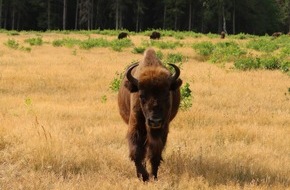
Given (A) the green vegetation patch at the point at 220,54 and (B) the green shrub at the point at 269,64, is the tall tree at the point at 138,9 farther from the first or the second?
(B) the green shrub at the point at 269,64

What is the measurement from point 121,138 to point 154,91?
115 inches

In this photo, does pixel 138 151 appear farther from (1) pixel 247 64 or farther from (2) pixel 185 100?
(1) pixel 247 64

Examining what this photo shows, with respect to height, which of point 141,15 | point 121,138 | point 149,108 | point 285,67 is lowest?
point 121,138

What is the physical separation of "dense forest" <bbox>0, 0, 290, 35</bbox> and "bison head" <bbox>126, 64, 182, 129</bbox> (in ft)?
207

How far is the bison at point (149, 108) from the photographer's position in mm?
5141

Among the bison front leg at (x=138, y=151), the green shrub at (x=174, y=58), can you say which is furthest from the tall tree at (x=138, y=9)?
the bison front leg at (x=138, y=151)

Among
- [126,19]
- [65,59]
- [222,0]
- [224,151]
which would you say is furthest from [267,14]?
[224,151]

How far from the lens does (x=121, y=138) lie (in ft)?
26.1

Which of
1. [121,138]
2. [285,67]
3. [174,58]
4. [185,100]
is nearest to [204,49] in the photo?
[174,58]

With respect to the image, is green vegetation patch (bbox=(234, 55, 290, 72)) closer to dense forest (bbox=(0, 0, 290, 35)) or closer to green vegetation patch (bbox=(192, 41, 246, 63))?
green vegetation patch (bbox=(192, 41, 246, 63))

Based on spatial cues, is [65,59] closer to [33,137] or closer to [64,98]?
[64,98]

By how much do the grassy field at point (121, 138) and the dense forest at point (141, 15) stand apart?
182 feet

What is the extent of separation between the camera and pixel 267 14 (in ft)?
286

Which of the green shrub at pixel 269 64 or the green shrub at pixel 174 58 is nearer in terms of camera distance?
the green shrub at pixel 269 64
